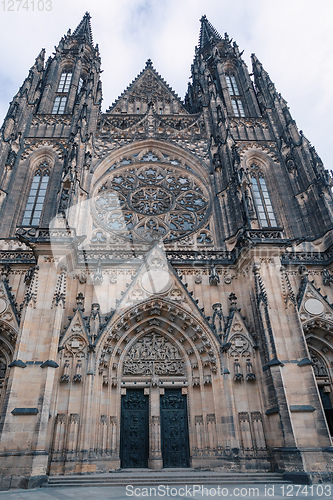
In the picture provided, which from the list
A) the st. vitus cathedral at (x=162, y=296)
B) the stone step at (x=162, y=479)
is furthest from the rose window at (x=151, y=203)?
the stone step at (x=162, y=479)

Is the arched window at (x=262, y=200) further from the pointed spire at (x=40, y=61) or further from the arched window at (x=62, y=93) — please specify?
the pointed spire at (x=40, y=61)

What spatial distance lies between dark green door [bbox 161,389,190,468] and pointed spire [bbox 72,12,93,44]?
27243 millimetres

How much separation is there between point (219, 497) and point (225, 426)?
4.27 metres

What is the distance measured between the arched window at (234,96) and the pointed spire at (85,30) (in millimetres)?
12141

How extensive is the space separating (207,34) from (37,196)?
2337cm

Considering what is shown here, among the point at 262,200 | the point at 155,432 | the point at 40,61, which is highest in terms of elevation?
the point at 40,61

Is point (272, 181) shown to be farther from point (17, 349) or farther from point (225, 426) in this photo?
point (17, 349)

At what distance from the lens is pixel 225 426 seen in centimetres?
1055

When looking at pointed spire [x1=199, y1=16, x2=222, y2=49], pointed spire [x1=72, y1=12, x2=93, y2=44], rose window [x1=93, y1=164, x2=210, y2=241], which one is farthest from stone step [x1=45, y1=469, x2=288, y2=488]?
pointed spire [x1=199, y1=16, x2=222, y2=49]

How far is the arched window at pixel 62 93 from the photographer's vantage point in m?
21.2

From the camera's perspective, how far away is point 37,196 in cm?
1662

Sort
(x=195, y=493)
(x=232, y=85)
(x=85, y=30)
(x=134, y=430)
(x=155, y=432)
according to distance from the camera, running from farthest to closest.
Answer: (x=85, y=30)
(x=232, y=85)
(x=134, y=430)
(x=155, y=432)
(x=195, y=493)

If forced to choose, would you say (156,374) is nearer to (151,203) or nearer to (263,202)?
(151,203)

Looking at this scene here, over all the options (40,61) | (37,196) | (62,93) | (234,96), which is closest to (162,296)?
(37,196)
